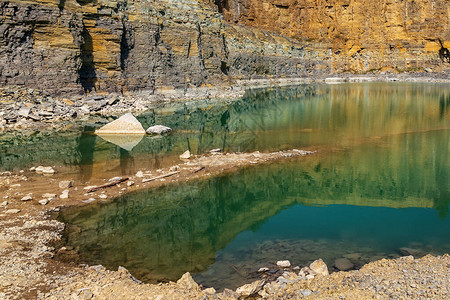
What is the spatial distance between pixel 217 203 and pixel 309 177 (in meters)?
3.96

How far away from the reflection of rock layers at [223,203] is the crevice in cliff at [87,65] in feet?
79.1

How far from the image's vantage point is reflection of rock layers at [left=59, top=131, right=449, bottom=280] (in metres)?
8.14

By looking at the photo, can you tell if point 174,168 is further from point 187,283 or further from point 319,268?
point 319,268

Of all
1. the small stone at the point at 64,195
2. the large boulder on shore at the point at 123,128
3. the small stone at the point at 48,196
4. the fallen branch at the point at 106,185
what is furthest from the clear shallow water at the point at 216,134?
the small stone at the point at 48,196

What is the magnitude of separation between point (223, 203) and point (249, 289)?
518 centimetres

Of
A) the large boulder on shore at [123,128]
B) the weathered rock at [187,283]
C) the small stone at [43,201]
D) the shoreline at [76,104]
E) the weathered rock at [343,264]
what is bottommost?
the weathered rock at [343,264]

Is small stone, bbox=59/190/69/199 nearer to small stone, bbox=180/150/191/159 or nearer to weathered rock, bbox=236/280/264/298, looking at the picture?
small stone, bbox=180/150/191/159

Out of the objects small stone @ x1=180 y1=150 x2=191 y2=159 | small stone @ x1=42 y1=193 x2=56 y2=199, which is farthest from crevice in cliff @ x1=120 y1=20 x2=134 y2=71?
small stone @ x1=42 y1=193 x2=56 y2=199

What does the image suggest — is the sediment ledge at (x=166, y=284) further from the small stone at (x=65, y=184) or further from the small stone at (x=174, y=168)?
the small stone at (x=174, y=168)

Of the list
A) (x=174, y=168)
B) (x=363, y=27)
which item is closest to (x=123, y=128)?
(x=174, y=168)

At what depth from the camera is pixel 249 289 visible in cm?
623

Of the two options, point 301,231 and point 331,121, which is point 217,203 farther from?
point 331,121

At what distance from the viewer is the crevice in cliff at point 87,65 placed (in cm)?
3316

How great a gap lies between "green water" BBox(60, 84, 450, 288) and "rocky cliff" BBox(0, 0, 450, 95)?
18182 millimetres
